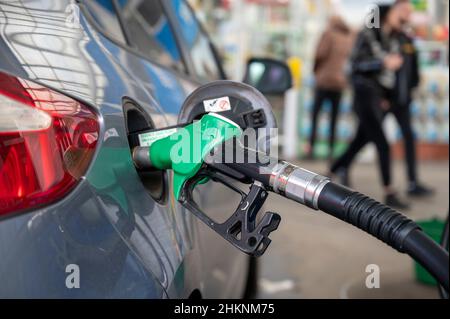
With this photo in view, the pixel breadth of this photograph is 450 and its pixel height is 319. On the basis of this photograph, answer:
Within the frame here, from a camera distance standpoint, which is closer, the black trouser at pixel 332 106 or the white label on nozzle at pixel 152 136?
the white label on nozzle at pixel 152 136

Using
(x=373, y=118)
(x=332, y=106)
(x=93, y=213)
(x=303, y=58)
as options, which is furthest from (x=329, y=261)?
(x=303, y=58)

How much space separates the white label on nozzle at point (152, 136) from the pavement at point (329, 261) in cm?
210

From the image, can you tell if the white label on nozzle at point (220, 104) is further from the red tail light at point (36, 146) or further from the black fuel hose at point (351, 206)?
the red tail light at point (36, 146)

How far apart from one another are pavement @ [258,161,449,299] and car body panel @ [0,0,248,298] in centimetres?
207

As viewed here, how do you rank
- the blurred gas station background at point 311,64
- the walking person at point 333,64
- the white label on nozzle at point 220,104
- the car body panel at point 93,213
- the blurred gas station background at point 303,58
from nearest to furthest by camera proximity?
1. the car body panel at point 93,213
2. the white label on nozzle at point 220,104
3. the walking person at point 333,64
4. the blurred gas station background at point 311,64
5. the blurred gas station background at point 303,58

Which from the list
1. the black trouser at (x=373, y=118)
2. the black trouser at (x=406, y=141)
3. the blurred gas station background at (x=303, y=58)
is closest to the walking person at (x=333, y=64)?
the blurred gas station background at (x=303, y=58)

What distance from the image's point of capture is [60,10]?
125cm

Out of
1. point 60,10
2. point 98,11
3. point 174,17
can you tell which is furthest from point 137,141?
point 174,17

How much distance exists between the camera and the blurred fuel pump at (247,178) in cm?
104

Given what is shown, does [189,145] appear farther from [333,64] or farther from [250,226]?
[333,64]

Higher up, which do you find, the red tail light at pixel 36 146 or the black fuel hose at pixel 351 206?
the red tail light at pixel 36 146

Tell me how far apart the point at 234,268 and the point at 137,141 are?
1.15m

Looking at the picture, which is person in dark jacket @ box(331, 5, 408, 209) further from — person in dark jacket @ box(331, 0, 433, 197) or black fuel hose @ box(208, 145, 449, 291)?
black fuel hose @ box(208, 145, 449, 291)
